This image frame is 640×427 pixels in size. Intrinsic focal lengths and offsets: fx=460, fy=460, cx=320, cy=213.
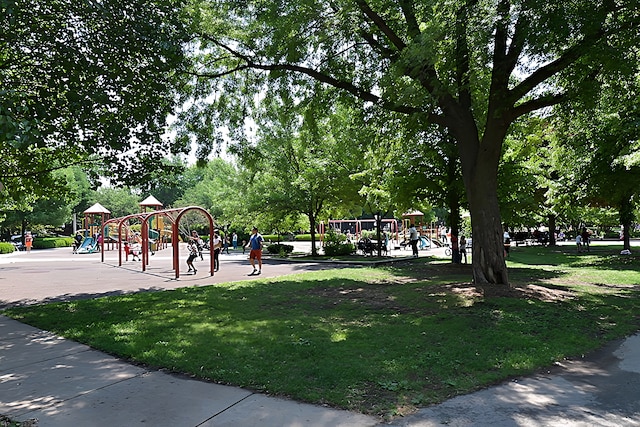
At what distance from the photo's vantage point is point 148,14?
10.0m

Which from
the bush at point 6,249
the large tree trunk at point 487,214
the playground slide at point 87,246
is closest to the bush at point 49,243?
the bush at point 6,249

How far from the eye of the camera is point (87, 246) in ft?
125

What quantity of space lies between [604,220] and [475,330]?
40.4m

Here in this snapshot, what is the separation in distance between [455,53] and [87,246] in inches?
1413

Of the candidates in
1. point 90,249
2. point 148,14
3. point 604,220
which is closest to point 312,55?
point 148,14

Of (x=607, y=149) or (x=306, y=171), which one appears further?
(x=306, y=171)

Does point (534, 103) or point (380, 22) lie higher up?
point (380, 22)

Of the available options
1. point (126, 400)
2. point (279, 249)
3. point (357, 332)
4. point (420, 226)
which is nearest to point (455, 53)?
point (357, 332)

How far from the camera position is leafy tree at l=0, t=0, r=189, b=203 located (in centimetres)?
932

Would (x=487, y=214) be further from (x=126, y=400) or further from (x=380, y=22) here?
(x=126, y=400)

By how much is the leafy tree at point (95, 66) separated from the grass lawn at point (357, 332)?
4.03 meters

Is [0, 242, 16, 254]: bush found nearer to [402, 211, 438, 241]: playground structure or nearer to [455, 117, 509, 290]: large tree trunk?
[402, 211, 438, 241]: playground structure

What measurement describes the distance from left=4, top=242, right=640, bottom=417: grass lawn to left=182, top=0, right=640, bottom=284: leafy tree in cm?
265

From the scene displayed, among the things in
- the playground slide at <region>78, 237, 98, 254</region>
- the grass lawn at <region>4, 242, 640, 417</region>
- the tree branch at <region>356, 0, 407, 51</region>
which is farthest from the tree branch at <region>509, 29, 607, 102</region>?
the playground slide at <region>78, 237, 98, 254</region>
